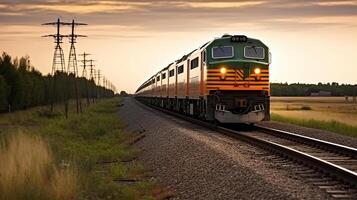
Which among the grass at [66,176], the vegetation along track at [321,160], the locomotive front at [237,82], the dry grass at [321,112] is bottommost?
the dry grass at [321,112]

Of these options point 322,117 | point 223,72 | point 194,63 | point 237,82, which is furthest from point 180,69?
point 322,117

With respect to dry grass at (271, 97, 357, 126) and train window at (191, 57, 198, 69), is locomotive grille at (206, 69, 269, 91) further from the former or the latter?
dry grass at (271, 97, 357, 126)

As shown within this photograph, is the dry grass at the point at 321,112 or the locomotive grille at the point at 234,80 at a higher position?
the locomotive grille at the point at 234,80

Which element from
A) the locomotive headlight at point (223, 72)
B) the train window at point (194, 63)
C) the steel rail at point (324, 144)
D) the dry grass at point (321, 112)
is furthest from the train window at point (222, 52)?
the dry grass at point (321, 112)

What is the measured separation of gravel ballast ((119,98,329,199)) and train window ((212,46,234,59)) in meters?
4.95

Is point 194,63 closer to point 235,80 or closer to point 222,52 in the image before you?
point 222,52

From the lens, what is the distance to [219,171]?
11.8 metres

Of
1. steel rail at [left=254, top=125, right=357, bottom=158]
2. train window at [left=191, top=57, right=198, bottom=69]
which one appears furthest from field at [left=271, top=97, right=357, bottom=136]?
train window at [left=191, top=57, right=198, bottom=69]

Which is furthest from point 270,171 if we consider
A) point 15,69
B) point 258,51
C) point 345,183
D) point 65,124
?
point 15,69

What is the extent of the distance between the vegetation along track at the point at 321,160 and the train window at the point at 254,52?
3475 millimetres

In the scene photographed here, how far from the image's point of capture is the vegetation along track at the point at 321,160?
9.84 metres

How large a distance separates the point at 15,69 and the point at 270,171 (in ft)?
180

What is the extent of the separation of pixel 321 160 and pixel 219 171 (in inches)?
81.8

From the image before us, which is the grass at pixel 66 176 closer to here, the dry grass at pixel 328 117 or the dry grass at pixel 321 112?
the dry grass at pixel 321 112
